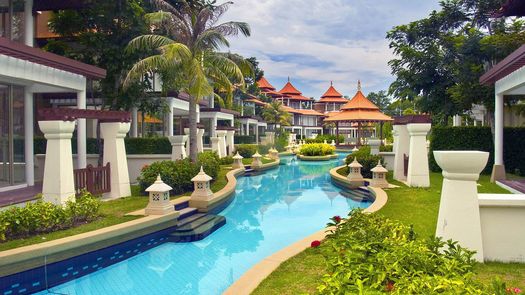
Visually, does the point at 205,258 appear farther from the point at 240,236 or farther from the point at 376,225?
the point at 376,225

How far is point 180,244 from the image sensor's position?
856 cm

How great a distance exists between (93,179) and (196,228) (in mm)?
3652

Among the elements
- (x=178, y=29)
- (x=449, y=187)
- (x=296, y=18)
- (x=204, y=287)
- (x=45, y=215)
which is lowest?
(x=204, y=287)

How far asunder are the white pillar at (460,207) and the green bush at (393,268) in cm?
35

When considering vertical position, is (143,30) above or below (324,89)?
below

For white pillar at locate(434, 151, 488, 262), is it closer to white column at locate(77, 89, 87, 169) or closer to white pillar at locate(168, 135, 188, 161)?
white column at locate(77, 89, 87, 169)

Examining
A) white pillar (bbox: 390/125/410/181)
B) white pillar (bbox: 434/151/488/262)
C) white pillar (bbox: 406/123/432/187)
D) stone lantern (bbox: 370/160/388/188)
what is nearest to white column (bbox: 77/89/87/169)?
stone lantern (bbox: 370/160/388/188)

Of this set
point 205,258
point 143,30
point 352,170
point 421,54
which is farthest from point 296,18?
point 205,258

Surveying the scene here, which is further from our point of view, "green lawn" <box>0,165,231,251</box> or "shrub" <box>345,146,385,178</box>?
"shrub" <box>345,146,385,178</box>

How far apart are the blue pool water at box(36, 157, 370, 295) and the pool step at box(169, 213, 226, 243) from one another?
175mm

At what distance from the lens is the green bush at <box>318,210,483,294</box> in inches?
128

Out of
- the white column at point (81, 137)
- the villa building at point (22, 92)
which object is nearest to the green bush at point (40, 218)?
the white column at point (81, 137)

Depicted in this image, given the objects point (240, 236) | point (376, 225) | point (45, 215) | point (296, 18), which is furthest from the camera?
point (296, 18)

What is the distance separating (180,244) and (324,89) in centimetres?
6873
